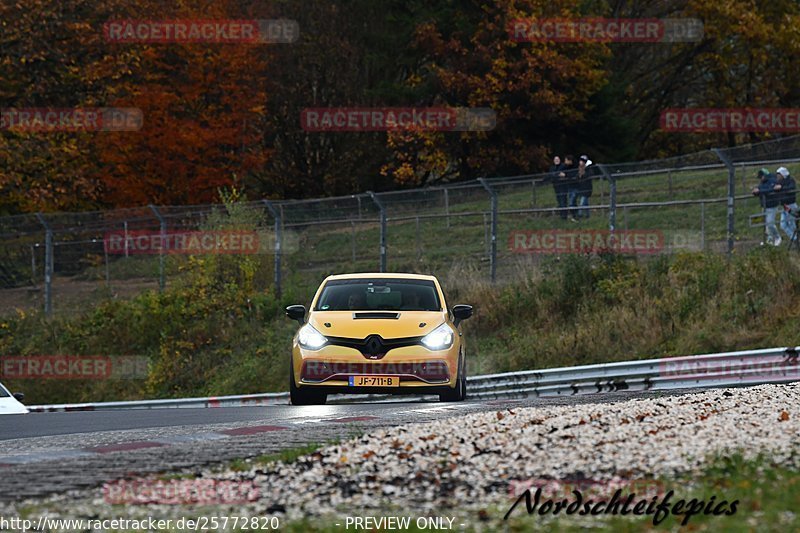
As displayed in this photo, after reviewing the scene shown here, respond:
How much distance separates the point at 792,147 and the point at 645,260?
1009 cm

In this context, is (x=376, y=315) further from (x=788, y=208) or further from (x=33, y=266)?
(x=33, y=266)

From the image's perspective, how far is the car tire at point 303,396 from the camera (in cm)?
1716

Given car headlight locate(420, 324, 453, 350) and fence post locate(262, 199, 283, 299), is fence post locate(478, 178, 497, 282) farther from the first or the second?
car headlight locate(420, 324, 453, 350)

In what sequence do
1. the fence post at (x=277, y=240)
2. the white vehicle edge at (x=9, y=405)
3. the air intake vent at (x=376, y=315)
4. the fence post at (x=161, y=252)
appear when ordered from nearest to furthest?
1. the air intake vent at (x=376, y=315)
2. the white vehicle edge at (x=9, y=405)
3. the fence post at (x=277, y=240)
4. the fence post at (x=161, y=252)

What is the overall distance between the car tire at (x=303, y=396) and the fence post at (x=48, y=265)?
17430mm

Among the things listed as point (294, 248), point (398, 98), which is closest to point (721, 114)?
Result: point (398, 98)

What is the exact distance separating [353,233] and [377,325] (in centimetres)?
1552

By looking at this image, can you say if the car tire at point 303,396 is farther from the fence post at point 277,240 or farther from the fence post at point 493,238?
the fence post at point 277,240

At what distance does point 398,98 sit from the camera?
53469 millimetres

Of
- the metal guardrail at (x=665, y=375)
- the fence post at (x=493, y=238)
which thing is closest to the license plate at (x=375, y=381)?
the metal guardrail at (x=665, y=375)

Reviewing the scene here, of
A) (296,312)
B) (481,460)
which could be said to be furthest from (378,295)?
(481,460)

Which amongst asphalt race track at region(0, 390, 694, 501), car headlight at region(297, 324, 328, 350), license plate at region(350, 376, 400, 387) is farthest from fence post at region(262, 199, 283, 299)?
license plate at region(350, 376, 400, 387)

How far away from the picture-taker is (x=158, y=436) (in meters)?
12.0

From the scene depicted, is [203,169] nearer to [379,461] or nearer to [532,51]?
[532,51]
